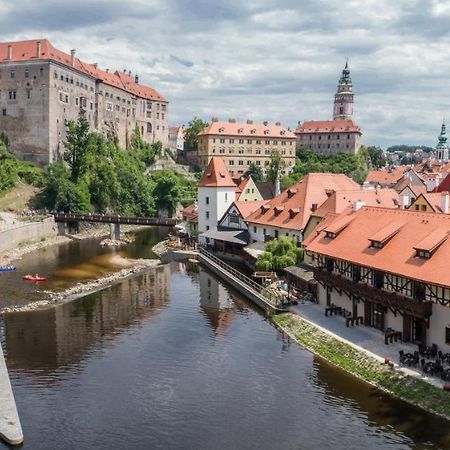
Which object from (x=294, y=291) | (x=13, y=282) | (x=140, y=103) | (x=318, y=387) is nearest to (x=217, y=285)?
(x=294, y=291)

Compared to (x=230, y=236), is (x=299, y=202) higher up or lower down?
higher up

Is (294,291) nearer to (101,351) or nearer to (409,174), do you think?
(101,351)

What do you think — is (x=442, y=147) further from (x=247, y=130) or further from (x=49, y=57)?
(x=49, y=57)

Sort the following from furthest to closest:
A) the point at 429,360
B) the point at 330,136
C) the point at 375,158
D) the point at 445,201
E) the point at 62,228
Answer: the point at 375,158 → the point at 330,136 → the point at 62,228 → the point at 445,201 → the point at 429,360

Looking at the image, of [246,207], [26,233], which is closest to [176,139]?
[26,233]

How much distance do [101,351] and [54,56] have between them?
66.0m

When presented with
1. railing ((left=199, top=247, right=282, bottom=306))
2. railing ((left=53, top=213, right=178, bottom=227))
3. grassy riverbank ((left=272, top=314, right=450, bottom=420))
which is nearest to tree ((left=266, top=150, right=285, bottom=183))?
railing ((left=53, top=213, right=178, bottom=227))

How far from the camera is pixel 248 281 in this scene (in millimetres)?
41750

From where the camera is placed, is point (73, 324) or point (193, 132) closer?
point (73, 324)

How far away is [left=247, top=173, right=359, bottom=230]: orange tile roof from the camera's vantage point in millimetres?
49094

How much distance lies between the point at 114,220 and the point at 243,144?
54276 mm

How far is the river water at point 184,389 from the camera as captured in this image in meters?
19.6

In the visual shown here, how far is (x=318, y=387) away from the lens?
78.0ft

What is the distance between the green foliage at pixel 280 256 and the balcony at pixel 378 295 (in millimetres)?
8124
